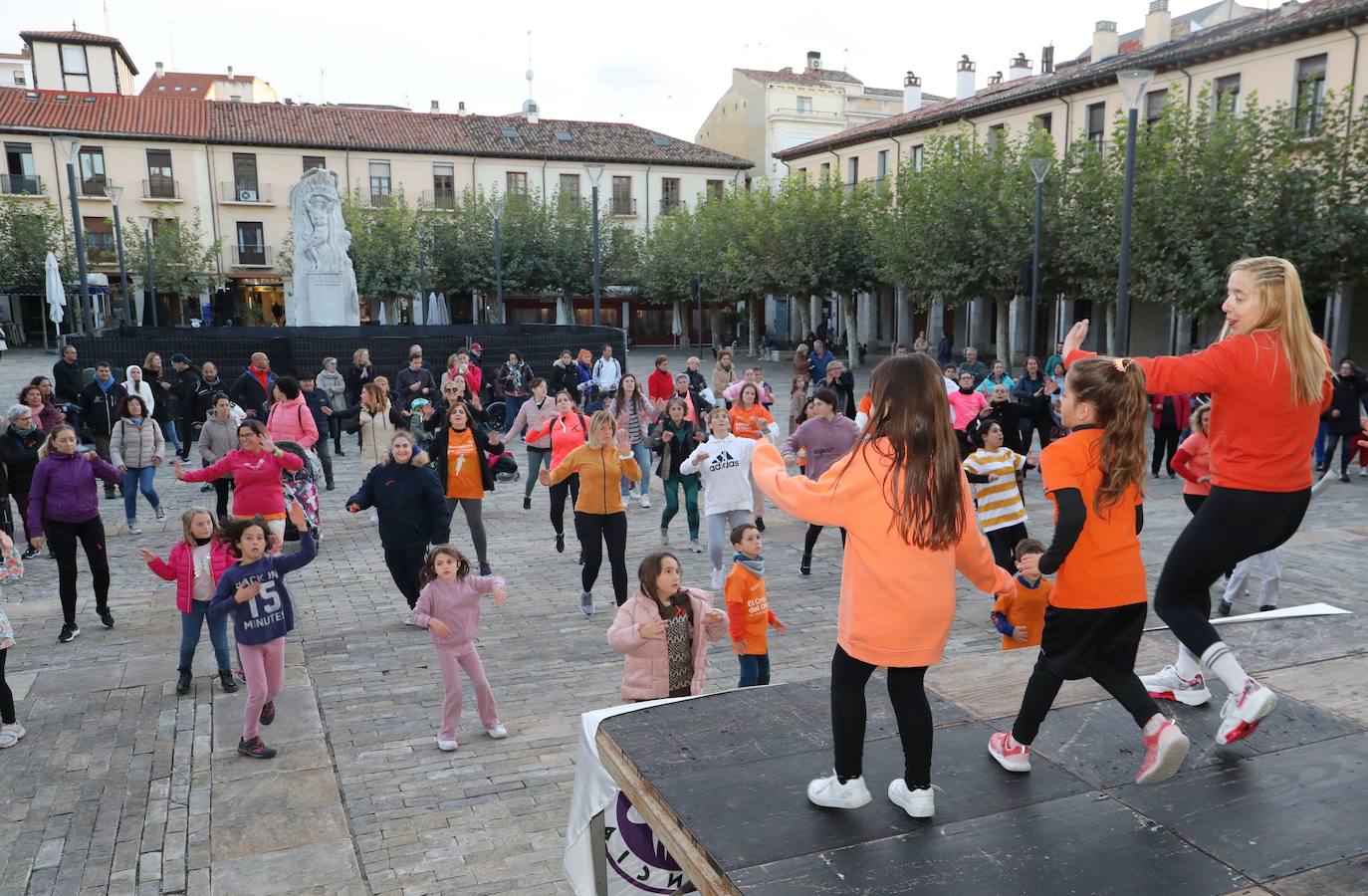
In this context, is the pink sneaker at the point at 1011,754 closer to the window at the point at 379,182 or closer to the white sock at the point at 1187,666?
Result: the white sock at the point at 1187,666

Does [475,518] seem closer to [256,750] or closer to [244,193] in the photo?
[256,750]

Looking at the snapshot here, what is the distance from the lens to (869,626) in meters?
3.07

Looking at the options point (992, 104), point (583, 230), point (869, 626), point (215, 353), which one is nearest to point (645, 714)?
point (869, 626)

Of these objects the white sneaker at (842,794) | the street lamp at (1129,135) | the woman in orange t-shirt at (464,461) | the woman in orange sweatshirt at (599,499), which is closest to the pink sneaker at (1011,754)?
the white sneaker at (842,794)

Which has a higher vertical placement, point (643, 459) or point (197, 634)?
point (643, 459)

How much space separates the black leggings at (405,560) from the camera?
7.75m

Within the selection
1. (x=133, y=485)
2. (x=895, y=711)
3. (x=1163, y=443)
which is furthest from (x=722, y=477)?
(x=1163, y=443)

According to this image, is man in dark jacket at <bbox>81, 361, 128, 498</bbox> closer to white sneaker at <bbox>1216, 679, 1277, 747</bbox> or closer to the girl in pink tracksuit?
the girl in pink tracksuit

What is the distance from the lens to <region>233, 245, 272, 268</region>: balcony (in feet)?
158

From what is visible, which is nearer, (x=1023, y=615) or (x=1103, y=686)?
(x=1103, y=686)

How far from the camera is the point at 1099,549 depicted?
335 cm

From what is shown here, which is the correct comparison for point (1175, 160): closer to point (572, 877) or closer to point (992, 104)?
point (992, 104)

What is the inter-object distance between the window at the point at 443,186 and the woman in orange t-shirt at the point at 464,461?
1737 inches

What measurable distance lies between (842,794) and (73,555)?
6.87 metres
